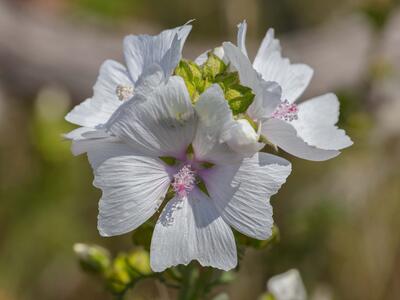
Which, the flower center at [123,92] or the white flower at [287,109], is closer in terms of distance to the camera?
the white flower at [287,109]

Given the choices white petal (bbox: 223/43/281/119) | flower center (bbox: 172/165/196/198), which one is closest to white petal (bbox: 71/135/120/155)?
flower center (bbox: 172/165/196/198)

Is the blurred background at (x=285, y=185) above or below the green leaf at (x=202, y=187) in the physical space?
below

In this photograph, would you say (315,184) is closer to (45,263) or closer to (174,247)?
(45,263)

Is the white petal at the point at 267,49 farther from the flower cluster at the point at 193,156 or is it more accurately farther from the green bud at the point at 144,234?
the green bud at the point at 144,234

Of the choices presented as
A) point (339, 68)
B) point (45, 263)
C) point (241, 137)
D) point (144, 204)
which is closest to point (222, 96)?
point (241, 137)

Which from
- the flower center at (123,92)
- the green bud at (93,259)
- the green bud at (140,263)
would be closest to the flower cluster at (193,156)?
the flower center at (123,92)

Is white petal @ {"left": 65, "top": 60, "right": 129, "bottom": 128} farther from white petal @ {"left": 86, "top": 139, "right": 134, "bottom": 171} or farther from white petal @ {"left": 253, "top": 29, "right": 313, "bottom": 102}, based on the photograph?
white petal @ {"left": 253, "top": 29, "right": 313, "bottom": 102}
